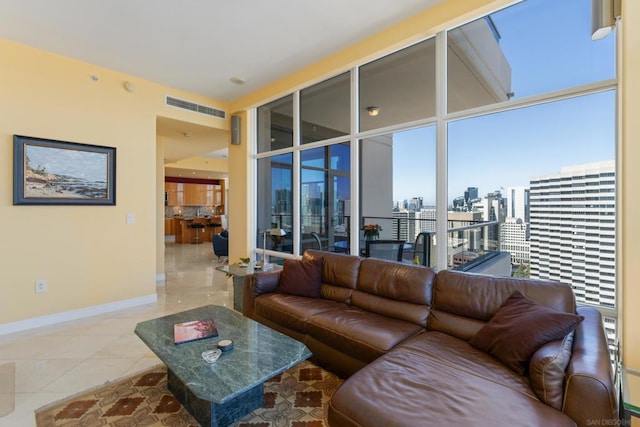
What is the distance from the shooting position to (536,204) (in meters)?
2.47

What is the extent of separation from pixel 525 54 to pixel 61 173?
494 cm

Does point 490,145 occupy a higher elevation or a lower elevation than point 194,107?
lower

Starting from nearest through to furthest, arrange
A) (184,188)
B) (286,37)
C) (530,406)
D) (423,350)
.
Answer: (530,406) → (423,350) → (286,37) → (184,188)

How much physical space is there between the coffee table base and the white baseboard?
246cm

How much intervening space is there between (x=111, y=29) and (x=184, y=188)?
9.30m

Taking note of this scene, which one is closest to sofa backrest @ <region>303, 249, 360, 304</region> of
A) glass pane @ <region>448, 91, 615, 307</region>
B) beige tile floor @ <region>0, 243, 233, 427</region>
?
glass pane @ <region>448, 91, 615, 307</region>

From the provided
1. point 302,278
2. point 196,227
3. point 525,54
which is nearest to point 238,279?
point 302,278

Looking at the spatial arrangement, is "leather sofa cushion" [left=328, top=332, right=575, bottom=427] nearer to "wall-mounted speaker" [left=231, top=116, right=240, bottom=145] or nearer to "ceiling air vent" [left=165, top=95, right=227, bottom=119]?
"wall-mounted speaker" [left=231, top=116, right=240, bottom=145]

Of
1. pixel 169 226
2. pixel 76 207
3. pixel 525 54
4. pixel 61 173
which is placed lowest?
pixel 169 226

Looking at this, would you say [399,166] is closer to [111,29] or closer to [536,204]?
[536,204]

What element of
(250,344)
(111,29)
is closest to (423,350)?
(250,344)

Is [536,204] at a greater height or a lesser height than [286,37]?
lesser

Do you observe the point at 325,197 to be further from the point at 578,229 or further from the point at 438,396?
the point at 438,396

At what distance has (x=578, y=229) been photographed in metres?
2.29
